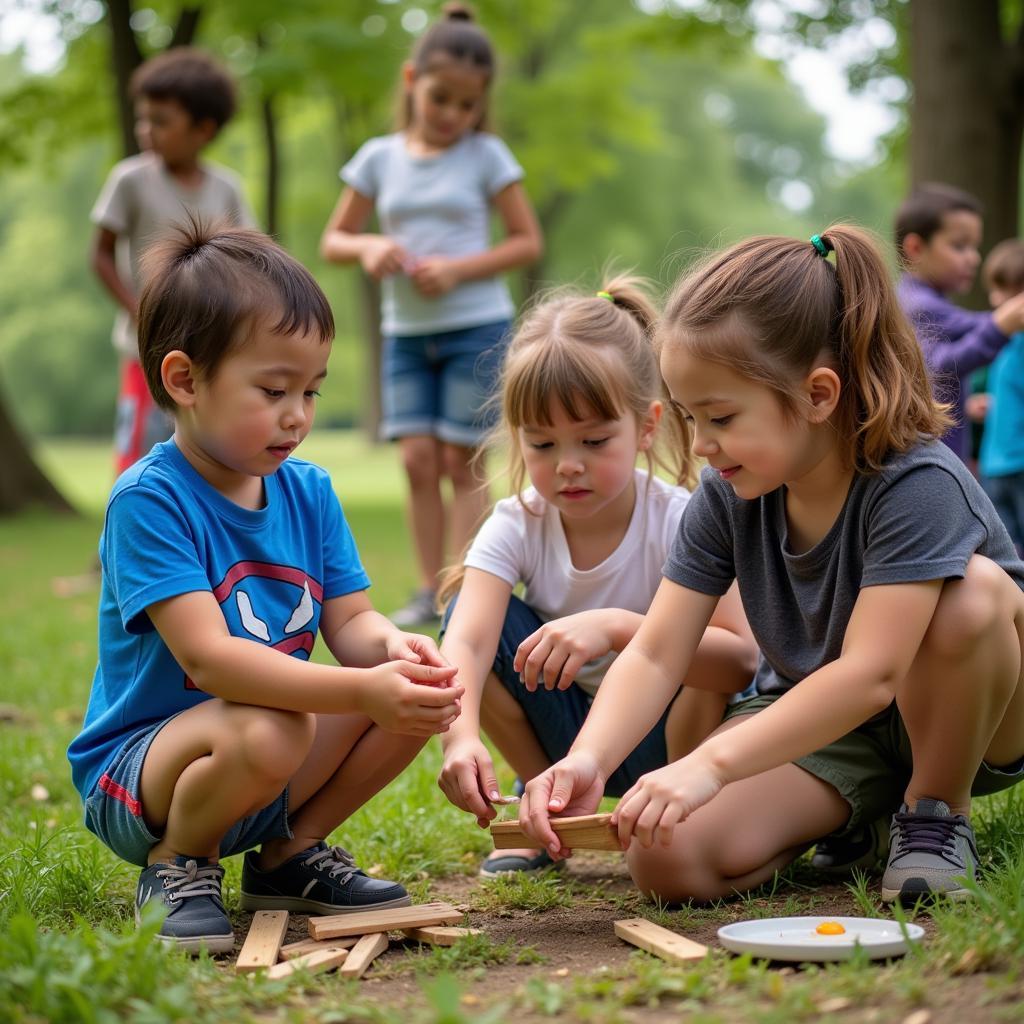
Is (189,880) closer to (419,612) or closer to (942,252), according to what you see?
(419,612)

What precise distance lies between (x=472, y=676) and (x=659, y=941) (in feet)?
2.41

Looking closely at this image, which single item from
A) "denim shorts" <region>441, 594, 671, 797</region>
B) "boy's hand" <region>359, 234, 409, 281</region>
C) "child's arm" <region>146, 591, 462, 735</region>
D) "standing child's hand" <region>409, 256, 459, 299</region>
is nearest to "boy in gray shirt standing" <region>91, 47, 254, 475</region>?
"boy's hand" <region>359, 234, 409, 281</region>

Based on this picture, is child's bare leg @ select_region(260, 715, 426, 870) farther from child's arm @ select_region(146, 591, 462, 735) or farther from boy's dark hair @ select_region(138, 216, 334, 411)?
boy's dark hair @ select_region(138, 216, 334, 411)

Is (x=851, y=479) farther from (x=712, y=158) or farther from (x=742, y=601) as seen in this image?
(x=712, y=158)

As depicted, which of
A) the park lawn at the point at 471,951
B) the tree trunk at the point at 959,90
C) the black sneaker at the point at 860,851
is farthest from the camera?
the tree trunk at the point at 959,90

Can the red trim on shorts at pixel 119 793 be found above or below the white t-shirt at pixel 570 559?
below

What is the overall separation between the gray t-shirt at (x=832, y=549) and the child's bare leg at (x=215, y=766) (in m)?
0.83

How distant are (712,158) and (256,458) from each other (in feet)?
111

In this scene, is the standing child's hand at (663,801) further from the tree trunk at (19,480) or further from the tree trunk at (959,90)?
the tree trunk at (19,480)

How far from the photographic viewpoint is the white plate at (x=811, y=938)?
2.07 m

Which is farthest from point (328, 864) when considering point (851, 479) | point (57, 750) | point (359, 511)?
point (359, 511)

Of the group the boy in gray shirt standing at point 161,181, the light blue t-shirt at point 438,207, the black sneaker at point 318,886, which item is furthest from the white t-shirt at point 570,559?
the boy in gray shirt standing at point 161,181

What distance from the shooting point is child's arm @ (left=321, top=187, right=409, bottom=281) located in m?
5.26

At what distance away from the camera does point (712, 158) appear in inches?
1368
